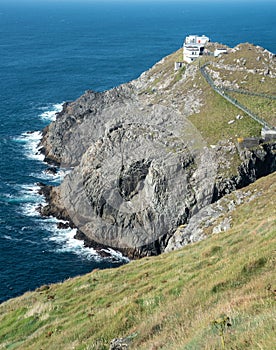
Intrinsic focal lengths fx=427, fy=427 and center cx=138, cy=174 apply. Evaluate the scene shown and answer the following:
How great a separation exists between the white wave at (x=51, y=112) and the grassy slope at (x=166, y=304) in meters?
109

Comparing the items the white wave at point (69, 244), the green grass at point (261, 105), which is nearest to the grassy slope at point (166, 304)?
the white wave at point (69, 244)

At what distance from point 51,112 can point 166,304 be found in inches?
5081

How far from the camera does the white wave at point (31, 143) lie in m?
112

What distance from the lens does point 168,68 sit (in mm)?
118125

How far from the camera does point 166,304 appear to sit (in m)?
19.7

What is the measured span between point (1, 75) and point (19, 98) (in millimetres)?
33862

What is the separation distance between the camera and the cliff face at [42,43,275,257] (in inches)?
2805

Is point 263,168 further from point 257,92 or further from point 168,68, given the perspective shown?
point 168,68

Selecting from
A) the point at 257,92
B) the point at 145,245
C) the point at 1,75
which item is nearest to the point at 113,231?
the point at 145,245

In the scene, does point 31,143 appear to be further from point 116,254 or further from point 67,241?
point 116,254

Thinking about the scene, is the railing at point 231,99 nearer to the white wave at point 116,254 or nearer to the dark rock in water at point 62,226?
the white wave at point 116,254

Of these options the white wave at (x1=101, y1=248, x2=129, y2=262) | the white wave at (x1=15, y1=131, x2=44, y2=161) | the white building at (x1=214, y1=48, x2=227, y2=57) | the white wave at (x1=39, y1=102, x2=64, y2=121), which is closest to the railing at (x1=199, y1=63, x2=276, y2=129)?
the white building at (x1=214, y1=48, x2=227, y2=57)

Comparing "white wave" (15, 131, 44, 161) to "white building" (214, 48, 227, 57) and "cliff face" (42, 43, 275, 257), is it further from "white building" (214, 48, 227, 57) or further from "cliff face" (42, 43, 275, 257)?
"white building" (214, 48, 227, 57)

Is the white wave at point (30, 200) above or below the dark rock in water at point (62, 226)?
above
